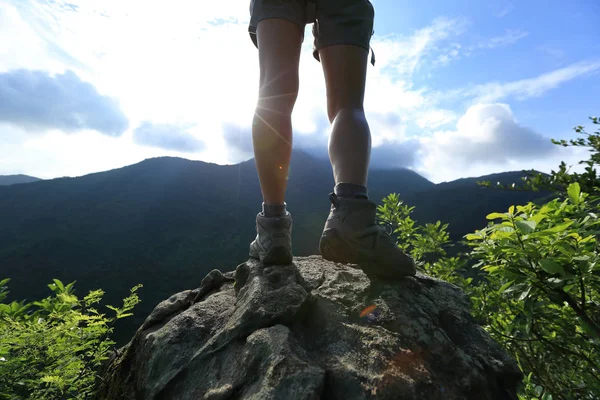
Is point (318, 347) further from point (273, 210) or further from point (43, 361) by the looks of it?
point (43, 361)

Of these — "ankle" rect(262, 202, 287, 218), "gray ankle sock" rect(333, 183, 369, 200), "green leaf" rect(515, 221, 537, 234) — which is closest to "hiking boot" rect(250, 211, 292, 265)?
"ankle" rect(262, 202, 287, 218)

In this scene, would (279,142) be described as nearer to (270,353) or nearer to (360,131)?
(360,131)

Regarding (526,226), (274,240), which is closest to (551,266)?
(526,226)

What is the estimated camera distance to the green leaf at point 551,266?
4.89ft

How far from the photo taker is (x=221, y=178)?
111312 millimetres

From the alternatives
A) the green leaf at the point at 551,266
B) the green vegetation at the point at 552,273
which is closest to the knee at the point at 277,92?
the green vegetation at the point at 552,273

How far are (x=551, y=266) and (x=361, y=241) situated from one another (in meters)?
0.91

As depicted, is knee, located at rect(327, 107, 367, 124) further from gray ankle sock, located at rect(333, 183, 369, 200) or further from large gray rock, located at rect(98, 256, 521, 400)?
large gray rock, located at rect(98, 256, 521, 400)

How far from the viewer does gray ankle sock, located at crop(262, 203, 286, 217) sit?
7.45 feet

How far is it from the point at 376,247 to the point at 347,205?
0.30 metres

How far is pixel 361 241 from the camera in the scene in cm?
196

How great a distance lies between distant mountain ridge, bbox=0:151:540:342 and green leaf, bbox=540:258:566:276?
165 ft

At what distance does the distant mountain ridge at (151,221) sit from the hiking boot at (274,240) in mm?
49843

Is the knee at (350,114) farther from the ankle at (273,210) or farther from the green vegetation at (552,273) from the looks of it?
the green vegetation at (552,273)
